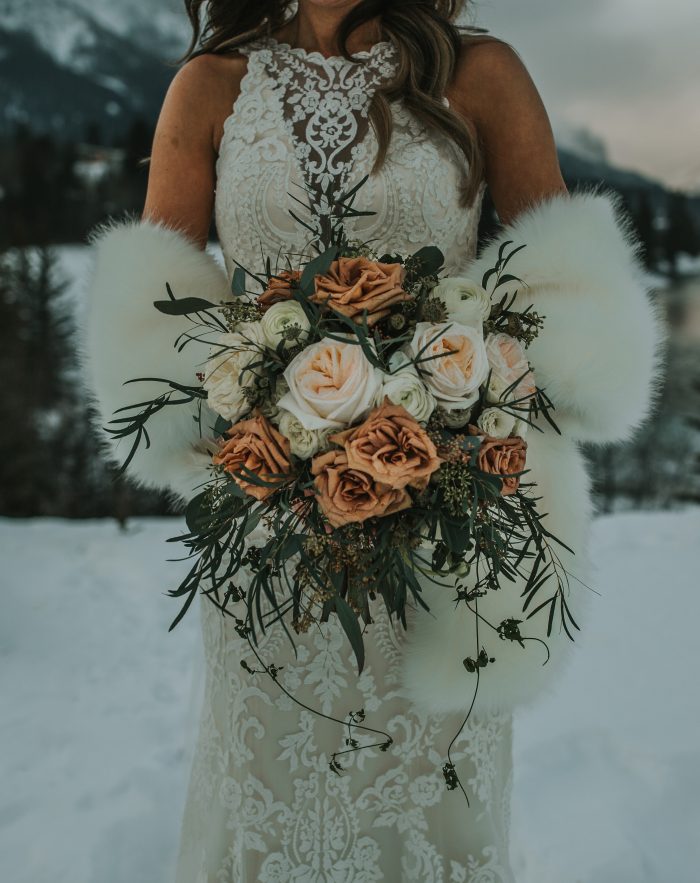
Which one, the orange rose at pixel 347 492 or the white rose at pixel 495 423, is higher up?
the white rose at pixel 495 423

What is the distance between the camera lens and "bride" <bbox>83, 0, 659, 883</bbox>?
137 cm

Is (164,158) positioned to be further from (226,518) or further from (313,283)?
(226,518)

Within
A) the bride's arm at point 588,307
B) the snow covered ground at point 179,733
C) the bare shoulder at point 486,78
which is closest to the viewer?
the bride's arm at point 588,307

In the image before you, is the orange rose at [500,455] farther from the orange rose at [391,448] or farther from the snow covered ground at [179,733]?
the snow covered ground at [179,733]

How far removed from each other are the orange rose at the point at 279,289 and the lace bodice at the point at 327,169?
42 centimetres

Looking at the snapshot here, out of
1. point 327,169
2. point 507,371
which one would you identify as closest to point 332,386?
point 507,371

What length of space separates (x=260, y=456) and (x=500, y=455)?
0.32 metres

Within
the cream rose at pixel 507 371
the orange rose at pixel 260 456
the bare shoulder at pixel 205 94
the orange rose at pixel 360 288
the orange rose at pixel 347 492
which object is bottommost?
the orange rose at pixel 347 492

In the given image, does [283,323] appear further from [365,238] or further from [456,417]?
[365,238]

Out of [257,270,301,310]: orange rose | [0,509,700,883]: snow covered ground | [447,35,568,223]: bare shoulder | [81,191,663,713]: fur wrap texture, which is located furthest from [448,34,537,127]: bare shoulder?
[0,509,700,883]: snow covered ground

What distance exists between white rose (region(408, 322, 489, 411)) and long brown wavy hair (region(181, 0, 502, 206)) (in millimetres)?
603

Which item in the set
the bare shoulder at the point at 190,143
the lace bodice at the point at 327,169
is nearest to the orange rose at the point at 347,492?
the lace bodice at the point at 327,169

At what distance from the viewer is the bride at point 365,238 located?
1369mm

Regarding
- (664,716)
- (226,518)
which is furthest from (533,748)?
(226,518)
